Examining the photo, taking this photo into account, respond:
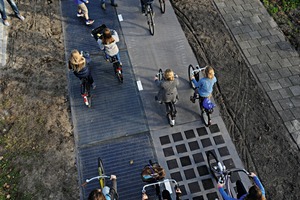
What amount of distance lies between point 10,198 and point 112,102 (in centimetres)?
341

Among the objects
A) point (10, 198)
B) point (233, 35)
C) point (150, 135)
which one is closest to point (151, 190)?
point (150, 135)

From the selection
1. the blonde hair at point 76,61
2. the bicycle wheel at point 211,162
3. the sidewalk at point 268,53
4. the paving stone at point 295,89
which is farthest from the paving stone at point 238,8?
the blonde hair at point 76,61

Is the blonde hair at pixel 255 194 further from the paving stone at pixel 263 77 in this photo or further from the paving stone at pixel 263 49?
the paving stone at pixel 263 49

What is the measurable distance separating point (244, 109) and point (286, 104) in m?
1.13

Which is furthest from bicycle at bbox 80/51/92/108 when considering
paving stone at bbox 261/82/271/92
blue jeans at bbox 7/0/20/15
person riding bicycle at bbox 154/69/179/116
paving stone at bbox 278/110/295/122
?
paving stone at bbox 278/110/295/122

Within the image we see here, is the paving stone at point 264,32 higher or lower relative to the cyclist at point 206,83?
lower

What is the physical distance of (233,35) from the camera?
10.0 meters

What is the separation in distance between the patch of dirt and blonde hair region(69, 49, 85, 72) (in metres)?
3.58

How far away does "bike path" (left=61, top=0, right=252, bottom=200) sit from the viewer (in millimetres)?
7422

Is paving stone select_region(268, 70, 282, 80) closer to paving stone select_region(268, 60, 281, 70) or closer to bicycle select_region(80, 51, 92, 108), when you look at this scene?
paving stone select_region(268, 60, 281, 70)

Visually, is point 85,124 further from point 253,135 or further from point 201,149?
point 253,135

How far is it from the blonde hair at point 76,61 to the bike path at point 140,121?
4.64 feet

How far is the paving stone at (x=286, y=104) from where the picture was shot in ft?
27.3

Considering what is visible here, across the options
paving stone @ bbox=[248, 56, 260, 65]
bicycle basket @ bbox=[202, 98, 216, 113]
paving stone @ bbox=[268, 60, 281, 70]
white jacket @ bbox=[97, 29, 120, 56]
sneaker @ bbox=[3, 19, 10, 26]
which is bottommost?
paving stone @ bbox=[268, 60, 281, 70]
